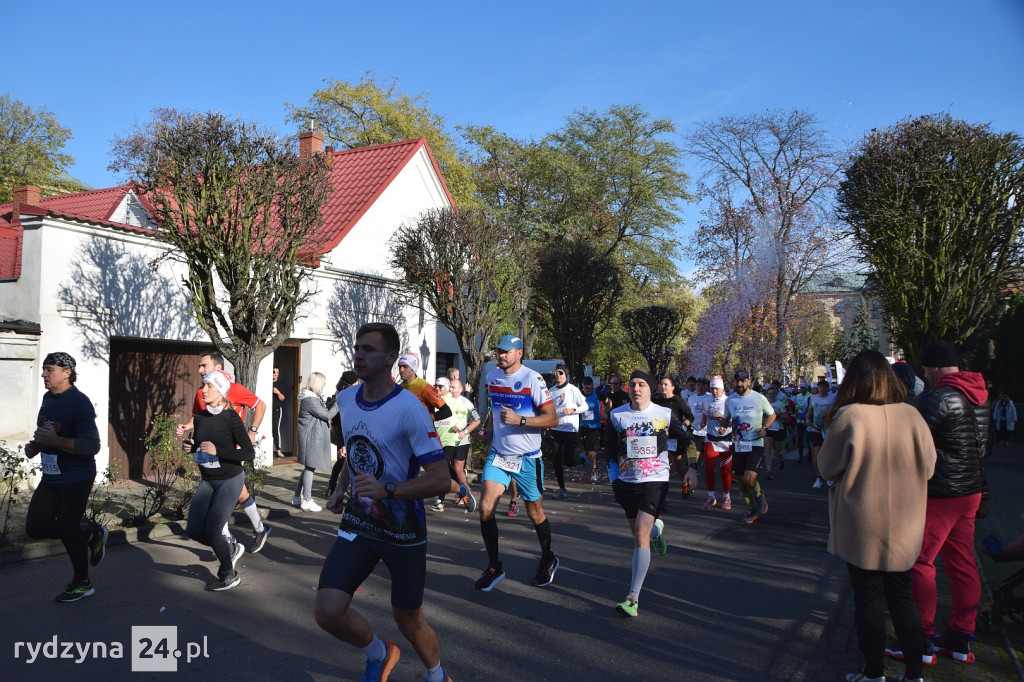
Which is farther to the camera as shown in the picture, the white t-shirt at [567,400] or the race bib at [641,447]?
the white t-shirt at [567,400]

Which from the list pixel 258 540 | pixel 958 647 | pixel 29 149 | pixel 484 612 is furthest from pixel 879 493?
pixel 29 149

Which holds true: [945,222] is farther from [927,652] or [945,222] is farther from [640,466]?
[927,652]

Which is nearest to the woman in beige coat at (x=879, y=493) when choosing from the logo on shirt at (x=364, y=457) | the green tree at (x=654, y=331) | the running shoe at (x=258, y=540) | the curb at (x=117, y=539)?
the logo on shirt at (x=364, y=457)

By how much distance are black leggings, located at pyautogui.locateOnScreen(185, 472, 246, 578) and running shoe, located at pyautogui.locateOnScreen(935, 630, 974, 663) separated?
5.24 m

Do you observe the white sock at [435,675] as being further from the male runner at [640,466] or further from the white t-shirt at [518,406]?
the white t-shirt at [518,406]

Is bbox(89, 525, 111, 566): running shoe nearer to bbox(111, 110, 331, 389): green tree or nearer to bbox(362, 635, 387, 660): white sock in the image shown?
bbox(362, 635, 387, 660): white sock

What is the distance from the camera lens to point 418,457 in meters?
3.68

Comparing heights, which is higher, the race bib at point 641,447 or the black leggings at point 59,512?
the race bib at point 641,447

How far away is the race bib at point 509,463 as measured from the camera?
666 cm

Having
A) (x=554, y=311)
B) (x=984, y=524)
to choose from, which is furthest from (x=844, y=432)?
(x=554, y=311)

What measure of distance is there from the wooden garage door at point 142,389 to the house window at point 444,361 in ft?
26.9

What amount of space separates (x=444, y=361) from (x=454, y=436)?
11304mm

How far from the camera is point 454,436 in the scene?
10.2 meters

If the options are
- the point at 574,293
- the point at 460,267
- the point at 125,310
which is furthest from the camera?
the point at 574,293
